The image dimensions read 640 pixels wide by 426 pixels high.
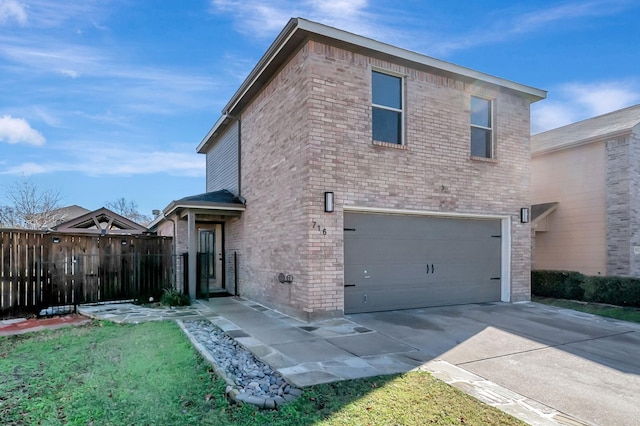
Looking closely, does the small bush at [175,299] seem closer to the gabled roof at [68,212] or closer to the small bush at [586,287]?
the small bush at [586,287]

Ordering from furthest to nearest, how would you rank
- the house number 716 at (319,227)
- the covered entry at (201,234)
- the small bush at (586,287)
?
the covered entry at (201,234), the small bush at (586,287), the house number 716 at (319,227)

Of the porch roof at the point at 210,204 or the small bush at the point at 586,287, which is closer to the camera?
the small bush at the point at 586,287

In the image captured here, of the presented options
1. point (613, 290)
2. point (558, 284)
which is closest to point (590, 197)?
point (558, 284)

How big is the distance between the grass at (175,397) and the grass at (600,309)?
6.89m

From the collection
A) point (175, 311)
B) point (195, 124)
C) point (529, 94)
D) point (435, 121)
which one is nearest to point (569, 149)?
point (529, 94)

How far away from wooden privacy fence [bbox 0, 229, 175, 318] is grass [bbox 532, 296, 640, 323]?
11.0 meters

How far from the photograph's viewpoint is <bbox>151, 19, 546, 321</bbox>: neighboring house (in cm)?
726

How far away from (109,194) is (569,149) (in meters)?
41.2

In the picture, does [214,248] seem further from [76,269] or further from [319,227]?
[319,227]

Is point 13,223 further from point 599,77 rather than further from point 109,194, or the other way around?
point 599,77

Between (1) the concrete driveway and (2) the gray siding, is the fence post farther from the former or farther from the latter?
(1) the concrete driveway

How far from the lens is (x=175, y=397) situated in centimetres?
369

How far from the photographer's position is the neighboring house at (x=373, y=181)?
23.8 feet

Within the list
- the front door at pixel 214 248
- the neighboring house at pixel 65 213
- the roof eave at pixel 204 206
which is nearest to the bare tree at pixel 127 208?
the neighboring house at pixel 65 213
